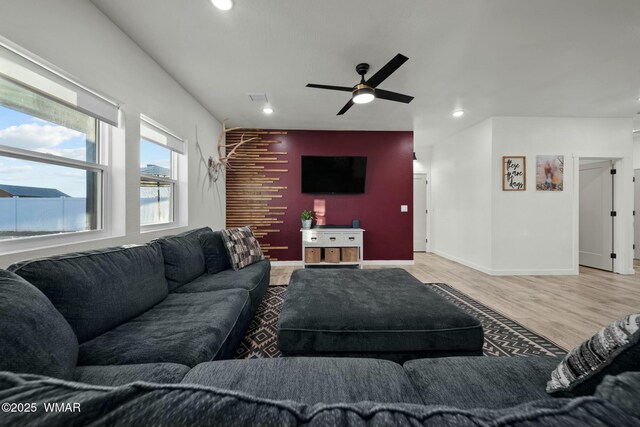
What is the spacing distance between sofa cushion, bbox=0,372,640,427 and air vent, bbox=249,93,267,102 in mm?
3255

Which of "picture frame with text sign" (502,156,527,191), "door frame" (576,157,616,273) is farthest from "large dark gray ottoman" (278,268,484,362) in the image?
"door frame" (576,157,616,273)

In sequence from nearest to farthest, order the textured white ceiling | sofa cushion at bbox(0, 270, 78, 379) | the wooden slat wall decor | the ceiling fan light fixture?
sofa cushion at bbox(0, 270, 78, 379)
the textured white ceiling
the ceiling fan light fixture
the wooden slat wall decor

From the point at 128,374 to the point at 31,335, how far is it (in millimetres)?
339

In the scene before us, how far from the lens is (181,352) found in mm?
1093

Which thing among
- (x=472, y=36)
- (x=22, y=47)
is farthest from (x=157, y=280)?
(x=472, y=36)

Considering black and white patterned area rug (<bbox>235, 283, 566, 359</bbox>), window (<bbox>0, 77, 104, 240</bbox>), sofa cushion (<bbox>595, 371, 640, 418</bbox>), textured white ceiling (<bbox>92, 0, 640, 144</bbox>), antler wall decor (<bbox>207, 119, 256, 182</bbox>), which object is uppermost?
textured white ceiling (<bbox>92, 0, 640, 144</bbox>)

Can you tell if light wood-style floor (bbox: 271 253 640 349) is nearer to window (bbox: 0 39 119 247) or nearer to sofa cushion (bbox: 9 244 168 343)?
sofa cushion (bbox: 9 244 168 343)

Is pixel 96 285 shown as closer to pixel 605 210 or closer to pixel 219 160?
pixel 219 160

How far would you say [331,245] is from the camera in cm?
407

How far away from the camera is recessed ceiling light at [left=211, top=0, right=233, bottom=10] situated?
5.57ft

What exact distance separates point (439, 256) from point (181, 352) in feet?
17.9

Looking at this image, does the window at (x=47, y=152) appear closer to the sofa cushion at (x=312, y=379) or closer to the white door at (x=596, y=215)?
the sofa cushion at (x=312, y=379)

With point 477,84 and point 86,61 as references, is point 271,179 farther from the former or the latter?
point 477,84

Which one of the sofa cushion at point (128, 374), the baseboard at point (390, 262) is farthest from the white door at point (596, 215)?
the sofa cushion at point (128, 374)
